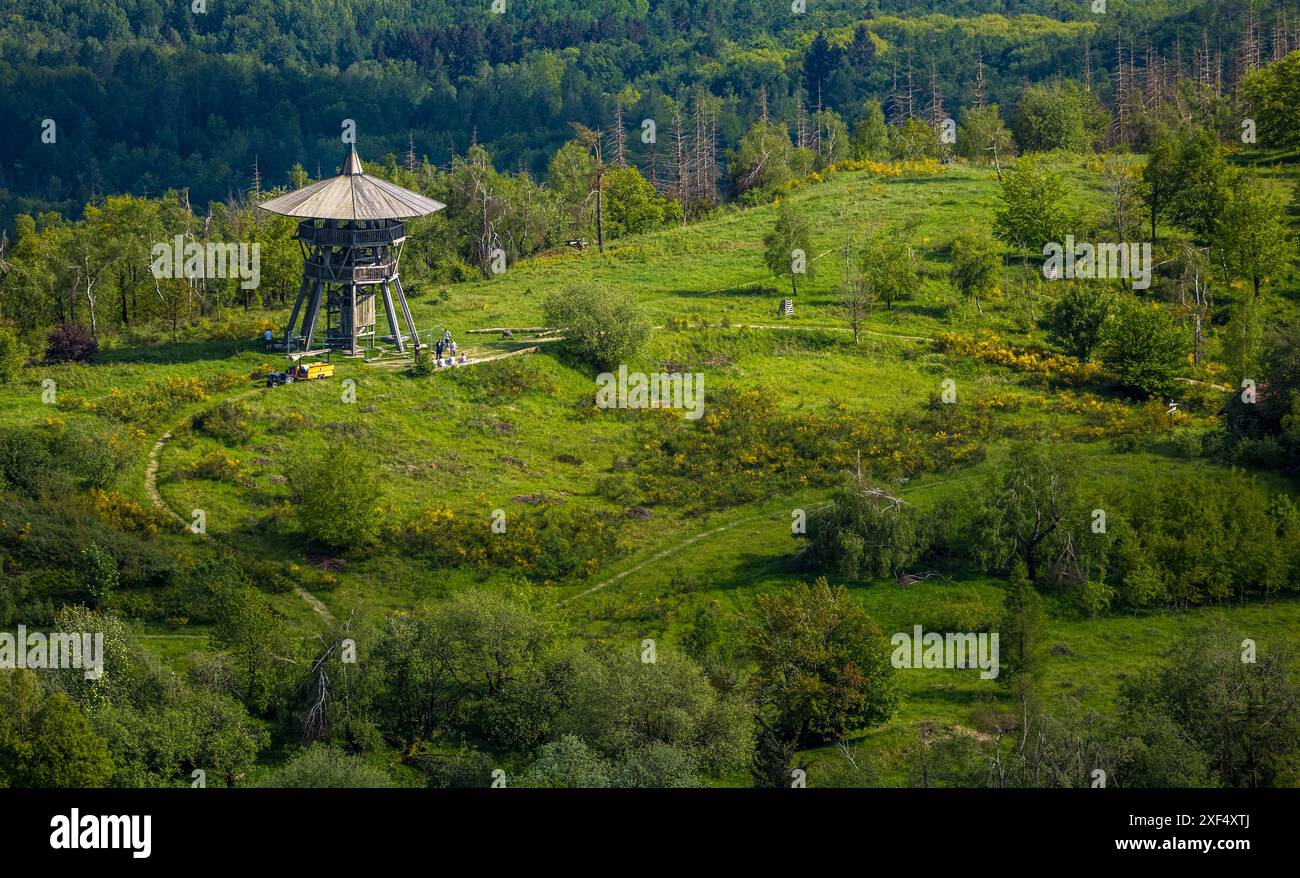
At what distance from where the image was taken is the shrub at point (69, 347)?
253 ft

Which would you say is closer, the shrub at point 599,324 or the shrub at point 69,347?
the shrub at point 69,347

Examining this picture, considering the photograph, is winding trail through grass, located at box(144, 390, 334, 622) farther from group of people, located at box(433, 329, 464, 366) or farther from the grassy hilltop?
group of people, located at box(433, 329, 464, 366)

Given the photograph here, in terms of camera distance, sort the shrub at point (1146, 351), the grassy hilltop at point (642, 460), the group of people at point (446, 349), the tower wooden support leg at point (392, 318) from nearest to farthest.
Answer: the grassy hilltop at point (642, 460) < the group of people at point (446, 349) < the tower wooden support leg at point (392, 318) < the shrub at point (1146, 351)

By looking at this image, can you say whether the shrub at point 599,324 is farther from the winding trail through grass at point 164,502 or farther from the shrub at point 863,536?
the shrub at point 863,536

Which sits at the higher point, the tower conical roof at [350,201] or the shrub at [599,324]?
the tower conical roof at [350,201]

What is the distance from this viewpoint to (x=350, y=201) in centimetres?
7644

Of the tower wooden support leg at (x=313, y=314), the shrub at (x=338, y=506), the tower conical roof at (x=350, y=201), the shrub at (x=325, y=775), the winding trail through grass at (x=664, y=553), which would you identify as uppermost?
the tower conical roof at (x=350, y=201)

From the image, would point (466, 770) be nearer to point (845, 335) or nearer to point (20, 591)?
point (20, 591)

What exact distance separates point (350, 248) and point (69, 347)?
13.5m

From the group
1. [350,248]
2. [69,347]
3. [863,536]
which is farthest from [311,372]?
[863,536]

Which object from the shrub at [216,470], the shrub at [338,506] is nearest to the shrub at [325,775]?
the shrub at [338,506]

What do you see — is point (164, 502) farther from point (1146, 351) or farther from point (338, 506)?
point (1146, 351)

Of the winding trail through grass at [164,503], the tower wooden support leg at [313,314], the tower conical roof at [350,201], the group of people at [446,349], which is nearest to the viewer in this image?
the winding trail through grass at [164,503]

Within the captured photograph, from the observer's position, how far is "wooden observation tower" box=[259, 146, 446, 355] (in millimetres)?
76312
